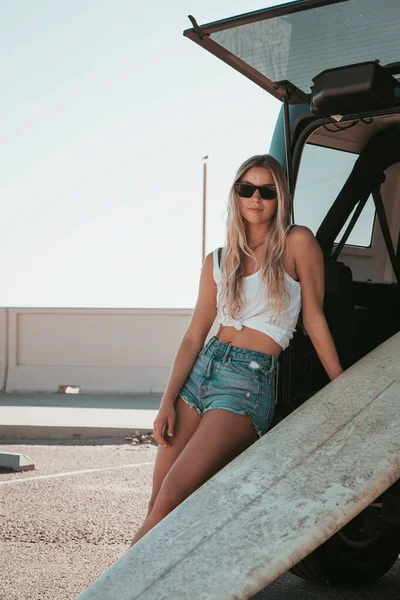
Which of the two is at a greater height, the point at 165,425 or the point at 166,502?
the point at 165,425

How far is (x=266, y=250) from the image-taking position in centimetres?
337

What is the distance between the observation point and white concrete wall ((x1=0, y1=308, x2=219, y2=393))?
11.7 metres

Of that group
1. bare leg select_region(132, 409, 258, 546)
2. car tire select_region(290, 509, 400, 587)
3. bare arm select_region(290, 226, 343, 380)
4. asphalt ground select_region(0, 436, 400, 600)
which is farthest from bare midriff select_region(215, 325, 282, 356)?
asphalt ground select_region(0, 436, 400, 600)

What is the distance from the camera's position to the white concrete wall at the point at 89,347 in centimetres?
1167

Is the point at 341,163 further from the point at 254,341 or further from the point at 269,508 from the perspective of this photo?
the point at 269,508

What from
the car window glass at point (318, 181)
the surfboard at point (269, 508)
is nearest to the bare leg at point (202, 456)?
the surfboard at point (269, 508)

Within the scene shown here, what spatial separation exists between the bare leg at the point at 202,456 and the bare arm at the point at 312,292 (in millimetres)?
466

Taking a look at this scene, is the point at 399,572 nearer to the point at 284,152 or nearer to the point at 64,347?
the point at 284,152

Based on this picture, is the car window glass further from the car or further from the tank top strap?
the tank top strap

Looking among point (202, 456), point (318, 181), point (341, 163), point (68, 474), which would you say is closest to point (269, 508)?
point (202, 456)

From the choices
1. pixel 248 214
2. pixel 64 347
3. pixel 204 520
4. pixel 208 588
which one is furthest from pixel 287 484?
pixel 64 347

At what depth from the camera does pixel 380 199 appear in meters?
4.75

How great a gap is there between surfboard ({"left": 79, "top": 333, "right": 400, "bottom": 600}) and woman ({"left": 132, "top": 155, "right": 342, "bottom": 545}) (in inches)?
7.1

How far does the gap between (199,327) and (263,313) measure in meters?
0.34
